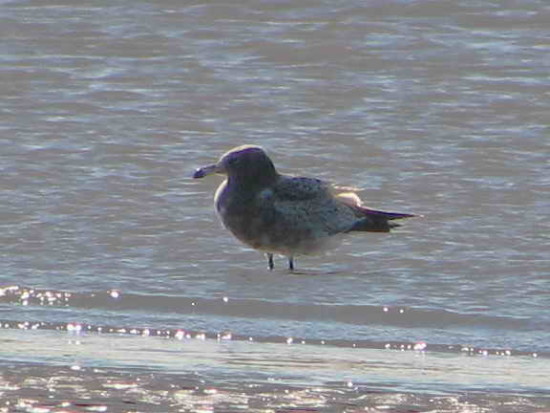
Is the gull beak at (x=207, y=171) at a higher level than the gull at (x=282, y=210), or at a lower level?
higher

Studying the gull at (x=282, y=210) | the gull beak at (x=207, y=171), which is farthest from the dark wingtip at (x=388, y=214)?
the gull beak at (x=207, y=171)

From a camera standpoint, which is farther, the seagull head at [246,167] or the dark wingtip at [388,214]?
the seagull head at [246,167]

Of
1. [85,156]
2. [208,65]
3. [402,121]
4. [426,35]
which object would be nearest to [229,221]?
[85,156]

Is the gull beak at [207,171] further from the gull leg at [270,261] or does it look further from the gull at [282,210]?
the gull leg at [270,261]

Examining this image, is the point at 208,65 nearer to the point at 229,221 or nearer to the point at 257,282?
the point at 229,221

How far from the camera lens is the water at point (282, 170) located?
6.05 m

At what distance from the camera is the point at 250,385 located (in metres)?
5.78

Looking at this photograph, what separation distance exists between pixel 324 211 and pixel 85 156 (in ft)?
5.27

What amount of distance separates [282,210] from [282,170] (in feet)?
3.27

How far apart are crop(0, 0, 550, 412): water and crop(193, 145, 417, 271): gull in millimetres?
95

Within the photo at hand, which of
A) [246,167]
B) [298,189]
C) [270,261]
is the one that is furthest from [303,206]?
[270,261]

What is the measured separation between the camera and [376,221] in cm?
848

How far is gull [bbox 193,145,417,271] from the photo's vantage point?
8.41 meters

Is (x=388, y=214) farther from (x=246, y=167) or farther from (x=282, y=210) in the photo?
(x=246, y=167)
